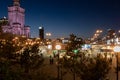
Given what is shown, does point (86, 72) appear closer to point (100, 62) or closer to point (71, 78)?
point (100, 62)

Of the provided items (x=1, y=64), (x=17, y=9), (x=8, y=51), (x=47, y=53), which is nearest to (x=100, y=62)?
(x=1, y=64)

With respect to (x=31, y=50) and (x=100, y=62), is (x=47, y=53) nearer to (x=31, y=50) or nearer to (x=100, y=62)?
(x=31, y=50)

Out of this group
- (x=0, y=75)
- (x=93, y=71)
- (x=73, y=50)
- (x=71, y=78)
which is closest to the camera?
(x=0, y=75)

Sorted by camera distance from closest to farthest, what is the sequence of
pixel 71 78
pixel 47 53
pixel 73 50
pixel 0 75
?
pixel 0 75, pixel 71 78, pixel 73 50, pixel 47 53

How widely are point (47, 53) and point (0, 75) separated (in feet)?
185

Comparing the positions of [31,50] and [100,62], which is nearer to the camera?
[100,62]

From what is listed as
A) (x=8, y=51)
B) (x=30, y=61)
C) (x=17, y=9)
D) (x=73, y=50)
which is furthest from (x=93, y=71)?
(x=17, y=9)

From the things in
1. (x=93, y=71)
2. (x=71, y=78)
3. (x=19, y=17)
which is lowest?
(x=71, y=78)

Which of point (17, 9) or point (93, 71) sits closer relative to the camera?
point (93, 71)

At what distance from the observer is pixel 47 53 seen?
6694cm

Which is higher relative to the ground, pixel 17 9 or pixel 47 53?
pixel 17 9

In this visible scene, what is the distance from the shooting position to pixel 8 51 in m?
36.4

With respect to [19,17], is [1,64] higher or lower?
lower

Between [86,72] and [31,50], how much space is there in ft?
39.3
